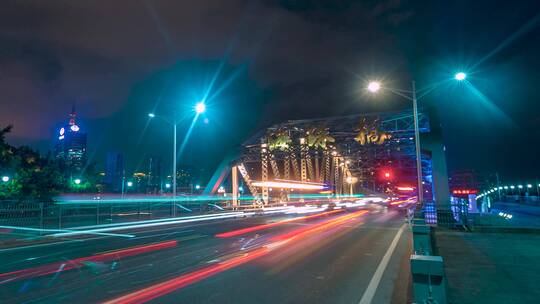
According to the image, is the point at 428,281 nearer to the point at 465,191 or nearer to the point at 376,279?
the point at 376,279

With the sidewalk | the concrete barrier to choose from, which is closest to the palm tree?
the sidewalk

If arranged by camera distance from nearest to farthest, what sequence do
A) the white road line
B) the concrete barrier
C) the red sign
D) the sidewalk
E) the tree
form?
the concrete barrier → the sidewalk → the white road line → the tree → the red sign

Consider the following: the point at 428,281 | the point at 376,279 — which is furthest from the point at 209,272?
the point at 428,281

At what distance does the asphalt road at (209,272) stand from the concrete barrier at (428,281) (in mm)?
1918

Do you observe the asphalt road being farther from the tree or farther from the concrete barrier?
the tree

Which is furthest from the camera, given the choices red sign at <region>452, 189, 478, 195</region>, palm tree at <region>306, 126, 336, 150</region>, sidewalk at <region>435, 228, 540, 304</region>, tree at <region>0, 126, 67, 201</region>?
palm tree at <region>306, 126, 336, 150</region>

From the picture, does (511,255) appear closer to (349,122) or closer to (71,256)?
(71,256)

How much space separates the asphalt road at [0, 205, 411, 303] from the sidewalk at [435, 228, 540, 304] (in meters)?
1.11

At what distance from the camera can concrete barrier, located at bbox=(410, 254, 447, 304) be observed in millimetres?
4387

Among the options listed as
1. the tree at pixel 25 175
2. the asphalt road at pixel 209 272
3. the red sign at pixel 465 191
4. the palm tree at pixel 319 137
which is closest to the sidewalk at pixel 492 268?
the asphalt road at pixel 209 272

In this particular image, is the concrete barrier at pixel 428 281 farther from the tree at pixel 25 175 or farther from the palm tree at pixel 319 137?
the palm tree at pixel 319 137

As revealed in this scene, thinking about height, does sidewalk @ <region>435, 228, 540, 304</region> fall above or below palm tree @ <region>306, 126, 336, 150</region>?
below

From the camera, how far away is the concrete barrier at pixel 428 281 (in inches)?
173

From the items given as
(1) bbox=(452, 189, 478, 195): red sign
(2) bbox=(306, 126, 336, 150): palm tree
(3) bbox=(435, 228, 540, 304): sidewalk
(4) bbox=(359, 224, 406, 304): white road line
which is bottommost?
(4) bbox=(359, 224, 406, 304): white road line
